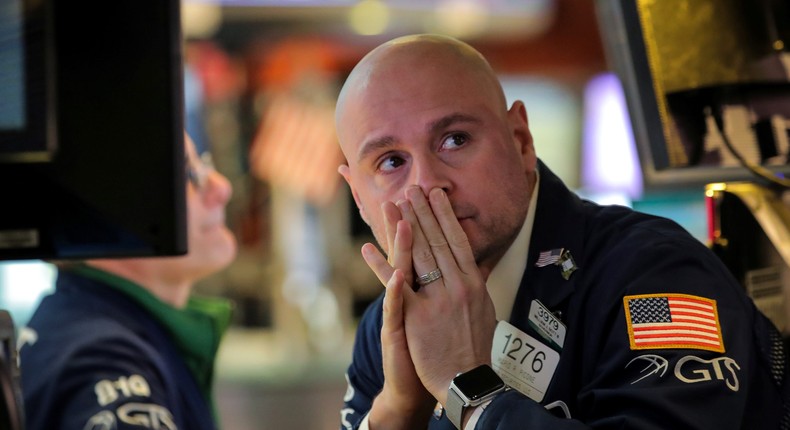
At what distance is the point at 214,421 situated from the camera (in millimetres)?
2234

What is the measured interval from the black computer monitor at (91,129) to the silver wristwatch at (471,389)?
386 mm

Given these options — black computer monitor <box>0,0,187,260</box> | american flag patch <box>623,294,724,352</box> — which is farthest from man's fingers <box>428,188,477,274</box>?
black computer monitor <box>0,0,187,260</box>

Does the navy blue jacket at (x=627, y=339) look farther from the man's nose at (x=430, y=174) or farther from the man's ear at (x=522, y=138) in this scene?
the man's nose at (x=430, y=174)

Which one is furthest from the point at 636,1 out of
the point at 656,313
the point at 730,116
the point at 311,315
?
the point at 311,315

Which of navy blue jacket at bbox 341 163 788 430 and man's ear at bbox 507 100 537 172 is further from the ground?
man's ear at bbox 507 100 537 172

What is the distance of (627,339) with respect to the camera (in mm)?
1291

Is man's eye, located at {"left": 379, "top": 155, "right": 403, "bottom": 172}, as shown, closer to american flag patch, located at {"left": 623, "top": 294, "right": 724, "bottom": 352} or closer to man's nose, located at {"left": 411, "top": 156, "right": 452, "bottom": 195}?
man's nose, located at {"left": 411, "top": 156, "right": 452, "bottom": 195}

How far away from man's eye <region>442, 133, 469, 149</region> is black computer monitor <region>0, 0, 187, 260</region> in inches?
15.7

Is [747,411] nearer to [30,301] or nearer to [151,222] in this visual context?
[151,222]

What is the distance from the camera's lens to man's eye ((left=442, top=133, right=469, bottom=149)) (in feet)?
4.84

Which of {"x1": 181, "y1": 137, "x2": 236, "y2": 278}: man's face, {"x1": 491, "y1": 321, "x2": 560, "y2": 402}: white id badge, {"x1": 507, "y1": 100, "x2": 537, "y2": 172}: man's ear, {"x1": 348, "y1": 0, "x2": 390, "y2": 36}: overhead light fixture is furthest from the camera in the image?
{"x1": 348, "y1": 0, "x2": 390, "y2": 36}: overhead light fixture

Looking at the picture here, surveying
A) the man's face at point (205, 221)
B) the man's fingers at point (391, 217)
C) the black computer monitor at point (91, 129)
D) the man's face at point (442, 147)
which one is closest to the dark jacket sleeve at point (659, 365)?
the man's face at point (442, 147)

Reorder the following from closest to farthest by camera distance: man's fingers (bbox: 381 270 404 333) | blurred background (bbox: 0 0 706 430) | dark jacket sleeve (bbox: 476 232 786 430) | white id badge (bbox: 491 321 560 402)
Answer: dark jacket sleeve (bbox: 476 232 786 430) < man's fingers (bbox: 381 270 404 333) < white id badge (bbox: 491 321 560 402) < blurred background (bbox: 0 0 706 430)

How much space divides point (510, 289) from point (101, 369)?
85cm
